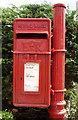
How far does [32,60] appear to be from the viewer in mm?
2182

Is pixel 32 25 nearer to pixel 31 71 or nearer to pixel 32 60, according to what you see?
pixel 32 60

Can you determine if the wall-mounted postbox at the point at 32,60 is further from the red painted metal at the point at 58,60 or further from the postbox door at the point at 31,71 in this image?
the red painted metal at the point at 58,60

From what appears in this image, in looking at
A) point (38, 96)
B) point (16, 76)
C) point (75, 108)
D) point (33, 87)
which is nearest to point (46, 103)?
point (38, 96)

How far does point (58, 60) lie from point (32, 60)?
468mm

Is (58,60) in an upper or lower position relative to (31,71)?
upper

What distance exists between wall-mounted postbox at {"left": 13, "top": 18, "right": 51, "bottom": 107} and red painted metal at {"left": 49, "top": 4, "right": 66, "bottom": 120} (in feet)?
0.74

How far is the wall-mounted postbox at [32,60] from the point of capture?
2.17m

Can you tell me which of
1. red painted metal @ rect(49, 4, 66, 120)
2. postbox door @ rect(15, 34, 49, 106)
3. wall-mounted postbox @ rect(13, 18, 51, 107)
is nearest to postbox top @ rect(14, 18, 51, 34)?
wall-mounted postbox @ rect(13, 18, 51, 107)

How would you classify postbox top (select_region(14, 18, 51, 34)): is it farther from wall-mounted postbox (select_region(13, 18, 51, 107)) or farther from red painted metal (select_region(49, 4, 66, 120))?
red painted metal (select_region(49, 4, 66, 120))

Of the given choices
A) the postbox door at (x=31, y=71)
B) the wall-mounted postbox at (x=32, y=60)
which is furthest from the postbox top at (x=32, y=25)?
the postbox door at (x=31, y=71)

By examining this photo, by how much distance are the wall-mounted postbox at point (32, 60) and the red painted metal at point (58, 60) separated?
227mm

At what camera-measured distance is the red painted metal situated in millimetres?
2346

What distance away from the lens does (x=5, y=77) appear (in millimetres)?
2943

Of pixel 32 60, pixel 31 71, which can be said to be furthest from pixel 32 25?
pixel 31 71
